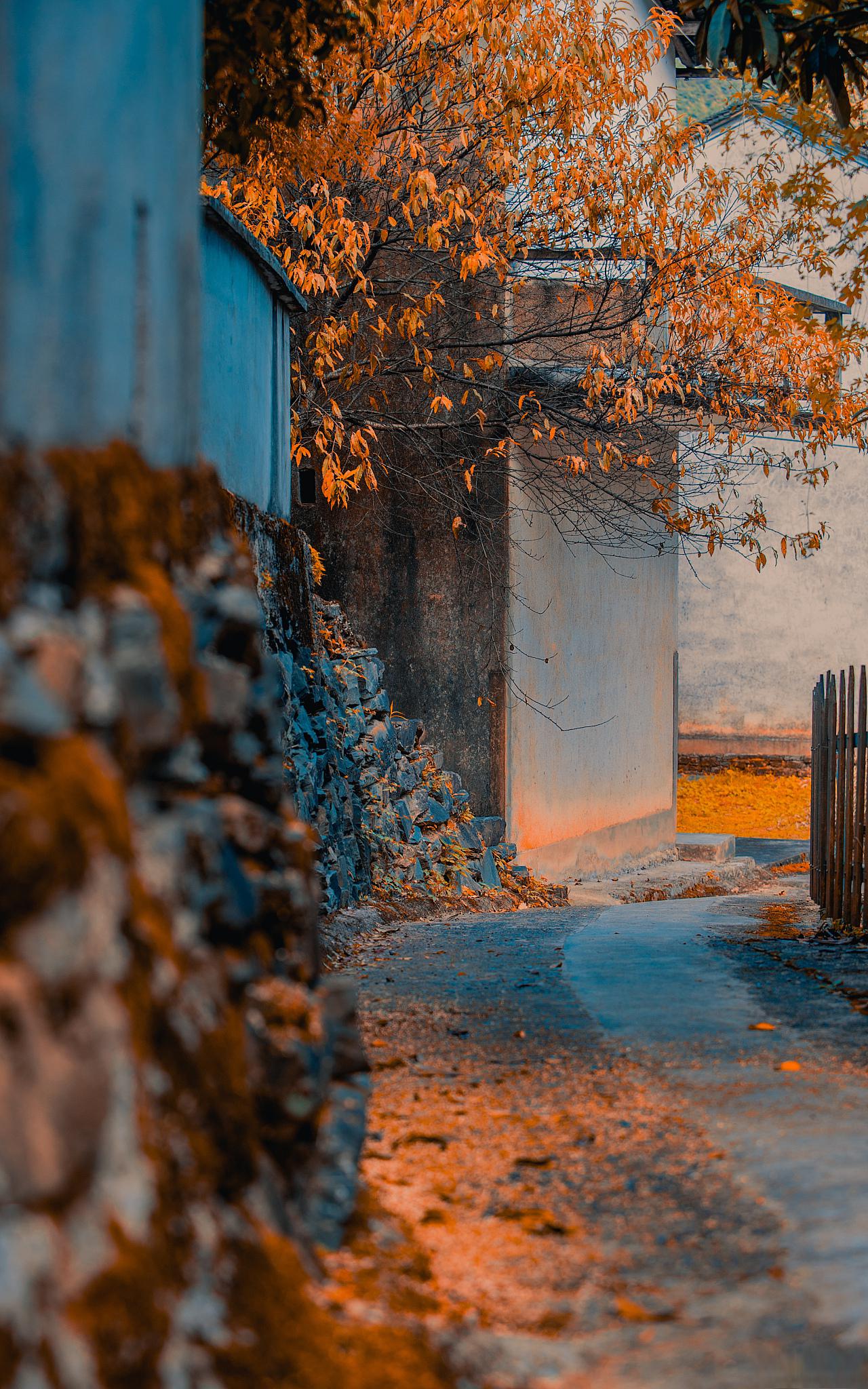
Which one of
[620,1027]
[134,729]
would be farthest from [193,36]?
[620,1027]

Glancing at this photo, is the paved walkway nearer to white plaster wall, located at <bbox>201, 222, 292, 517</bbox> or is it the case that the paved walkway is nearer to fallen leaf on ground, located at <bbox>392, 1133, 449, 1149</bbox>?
fallen leaf on ground, located at <bbox>392, 1133, 449, 1149</bbox>

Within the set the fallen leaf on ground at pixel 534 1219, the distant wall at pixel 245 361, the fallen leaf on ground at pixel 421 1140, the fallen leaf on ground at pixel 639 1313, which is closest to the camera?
the fallen leaf on ground at pixel 639 1313

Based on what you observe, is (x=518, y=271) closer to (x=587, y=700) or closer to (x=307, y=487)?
(x=307, y=487)

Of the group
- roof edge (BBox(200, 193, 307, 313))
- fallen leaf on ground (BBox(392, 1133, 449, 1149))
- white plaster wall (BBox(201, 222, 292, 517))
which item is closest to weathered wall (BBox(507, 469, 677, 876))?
white plaster wall (BBox(201, 222, 292, 517))

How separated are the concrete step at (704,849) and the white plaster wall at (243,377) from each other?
9.35 meters

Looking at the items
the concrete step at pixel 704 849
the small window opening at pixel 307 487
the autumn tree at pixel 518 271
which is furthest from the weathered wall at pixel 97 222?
the concrete step at pixel 704 849

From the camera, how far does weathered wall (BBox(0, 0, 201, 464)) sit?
2121mm

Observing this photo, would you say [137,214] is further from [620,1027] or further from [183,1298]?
[620,1027]

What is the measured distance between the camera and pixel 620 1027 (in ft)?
16.1

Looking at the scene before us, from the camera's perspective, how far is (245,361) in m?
Answer: 6.66

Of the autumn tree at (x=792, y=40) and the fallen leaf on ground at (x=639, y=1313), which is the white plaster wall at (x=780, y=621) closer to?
the autumn tree at (x=792, y=40)

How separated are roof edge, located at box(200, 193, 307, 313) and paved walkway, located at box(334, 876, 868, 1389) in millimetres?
3687

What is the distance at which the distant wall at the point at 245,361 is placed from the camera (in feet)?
19.8

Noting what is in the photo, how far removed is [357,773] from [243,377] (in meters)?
3.32
